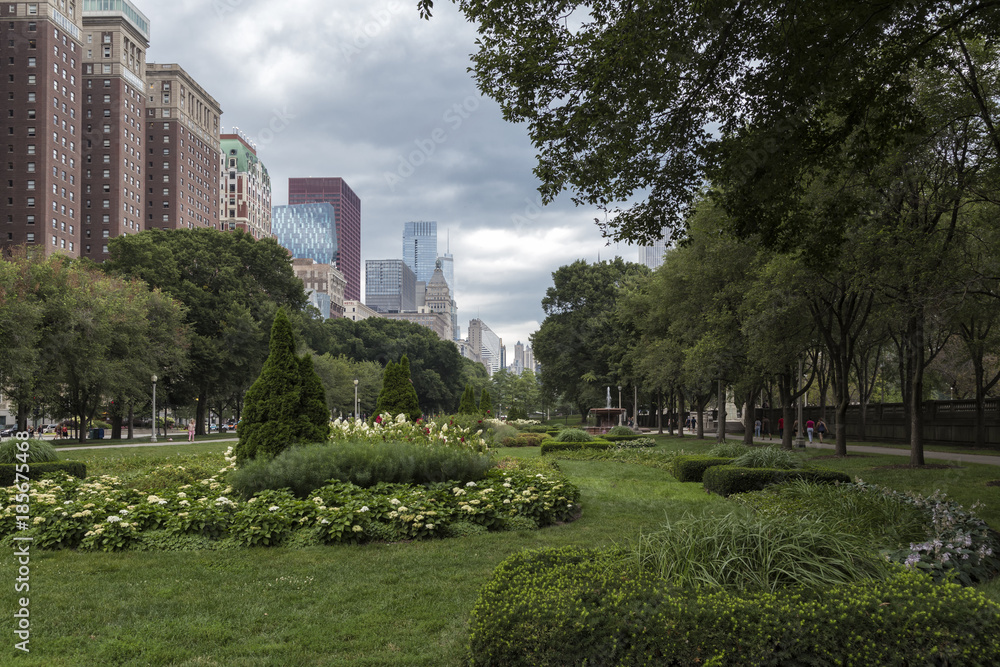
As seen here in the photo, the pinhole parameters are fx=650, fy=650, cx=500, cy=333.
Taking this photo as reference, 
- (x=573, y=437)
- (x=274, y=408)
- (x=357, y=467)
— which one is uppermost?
(x=274, y=408)

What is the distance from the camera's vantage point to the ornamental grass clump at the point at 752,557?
15.5 ft

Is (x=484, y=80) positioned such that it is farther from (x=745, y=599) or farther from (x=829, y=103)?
(x=745, y=599)

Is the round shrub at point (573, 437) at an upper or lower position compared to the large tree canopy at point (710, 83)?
Result: lower

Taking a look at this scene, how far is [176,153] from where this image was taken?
118 metres

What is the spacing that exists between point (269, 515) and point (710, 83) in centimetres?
832

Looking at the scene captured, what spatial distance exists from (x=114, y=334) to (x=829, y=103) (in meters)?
34.9

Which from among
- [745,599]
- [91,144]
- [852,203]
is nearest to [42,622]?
[745,599]

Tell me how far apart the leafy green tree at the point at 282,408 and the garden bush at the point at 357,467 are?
1150 millimetres

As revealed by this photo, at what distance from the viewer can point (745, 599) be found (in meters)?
4.22

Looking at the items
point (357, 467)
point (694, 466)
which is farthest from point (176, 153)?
point (357, 467)

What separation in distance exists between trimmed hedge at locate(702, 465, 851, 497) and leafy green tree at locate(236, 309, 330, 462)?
8257 millimetres

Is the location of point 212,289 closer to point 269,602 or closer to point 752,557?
point 269,602

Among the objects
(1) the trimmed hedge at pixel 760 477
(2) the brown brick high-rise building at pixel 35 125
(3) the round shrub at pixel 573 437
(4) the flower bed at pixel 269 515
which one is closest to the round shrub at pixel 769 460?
(1) the trimmed hedge at pixel 760 477

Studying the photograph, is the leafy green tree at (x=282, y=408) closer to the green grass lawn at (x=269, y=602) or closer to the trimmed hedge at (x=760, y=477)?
the green grass lawn at (x=269, y=602)
